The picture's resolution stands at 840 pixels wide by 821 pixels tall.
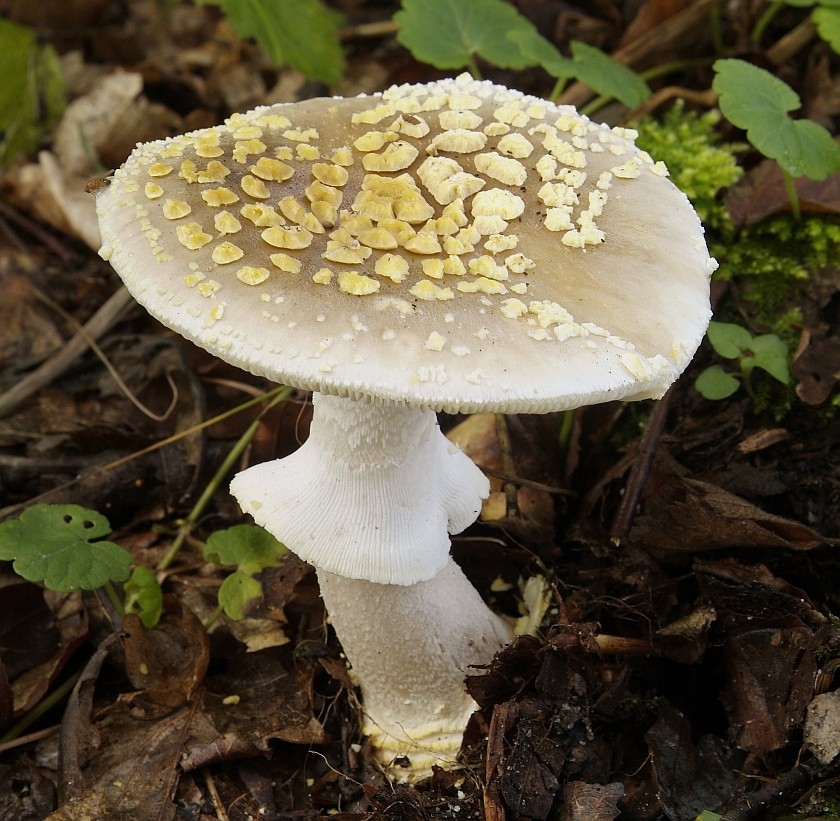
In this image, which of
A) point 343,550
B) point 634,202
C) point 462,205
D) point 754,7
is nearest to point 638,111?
point 754,7

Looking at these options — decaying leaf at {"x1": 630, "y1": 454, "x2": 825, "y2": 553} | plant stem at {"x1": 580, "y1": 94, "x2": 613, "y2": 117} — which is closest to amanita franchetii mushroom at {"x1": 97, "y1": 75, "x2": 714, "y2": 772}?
decaying leaf at {"x1": 630, "y1": 454, "x2": 825, "y2": 553}

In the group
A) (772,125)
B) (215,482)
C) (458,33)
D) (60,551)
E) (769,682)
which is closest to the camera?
(769,682)

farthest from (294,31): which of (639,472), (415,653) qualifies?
(415,653)

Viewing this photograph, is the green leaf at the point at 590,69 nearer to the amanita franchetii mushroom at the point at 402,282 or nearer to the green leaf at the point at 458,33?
the green leaf at the point at 458,33

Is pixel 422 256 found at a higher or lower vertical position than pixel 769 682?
higher

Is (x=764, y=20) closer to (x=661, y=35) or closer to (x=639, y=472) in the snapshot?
(x=661, y=35)

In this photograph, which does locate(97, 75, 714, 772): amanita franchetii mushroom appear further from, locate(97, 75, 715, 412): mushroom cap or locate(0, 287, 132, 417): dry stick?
locate(0, 287, 132, 417): dry stick

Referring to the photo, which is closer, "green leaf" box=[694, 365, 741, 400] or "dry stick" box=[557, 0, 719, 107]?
"green leaf" box=[694, 365, 741, 400]
